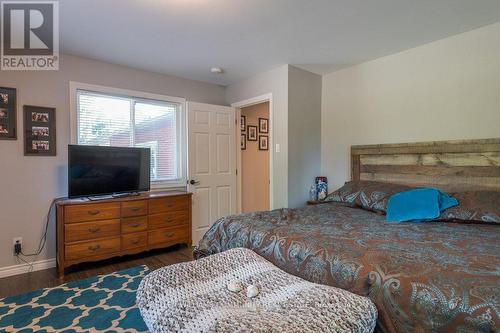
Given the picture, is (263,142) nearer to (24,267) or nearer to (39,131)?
(39,131)

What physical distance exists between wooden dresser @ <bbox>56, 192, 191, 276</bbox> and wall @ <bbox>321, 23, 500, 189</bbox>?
82.7 inches

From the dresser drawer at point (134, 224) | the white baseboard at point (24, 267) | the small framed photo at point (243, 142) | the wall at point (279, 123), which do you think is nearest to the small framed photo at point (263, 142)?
the small framed photo at point (243, 142)

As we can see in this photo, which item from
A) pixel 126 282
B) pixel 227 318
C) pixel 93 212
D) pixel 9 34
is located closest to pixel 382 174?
pixel 227 318

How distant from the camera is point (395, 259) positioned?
131cm

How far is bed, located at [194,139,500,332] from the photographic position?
1.04 m

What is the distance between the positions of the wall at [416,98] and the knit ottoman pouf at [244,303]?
235cm

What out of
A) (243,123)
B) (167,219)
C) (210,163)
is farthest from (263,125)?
(167,219)

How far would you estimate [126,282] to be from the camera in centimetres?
256

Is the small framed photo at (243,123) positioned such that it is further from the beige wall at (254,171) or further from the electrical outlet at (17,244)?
the electrical outlet at (17,244)

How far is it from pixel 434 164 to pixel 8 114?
432cm

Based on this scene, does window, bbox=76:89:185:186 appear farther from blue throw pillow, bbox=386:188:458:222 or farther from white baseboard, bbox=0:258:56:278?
blue throw pillow, bbox=386:188:458:222

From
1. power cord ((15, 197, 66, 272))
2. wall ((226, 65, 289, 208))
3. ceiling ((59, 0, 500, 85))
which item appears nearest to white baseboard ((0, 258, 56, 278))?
power cord ((15, 197, 66, 272))

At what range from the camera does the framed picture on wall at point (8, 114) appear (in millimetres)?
2715

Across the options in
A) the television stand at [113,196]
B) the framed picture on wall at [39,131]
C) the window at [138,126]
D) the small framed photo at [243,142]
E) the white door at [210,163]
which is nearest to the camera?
the framed picture on wall at [39,131]
